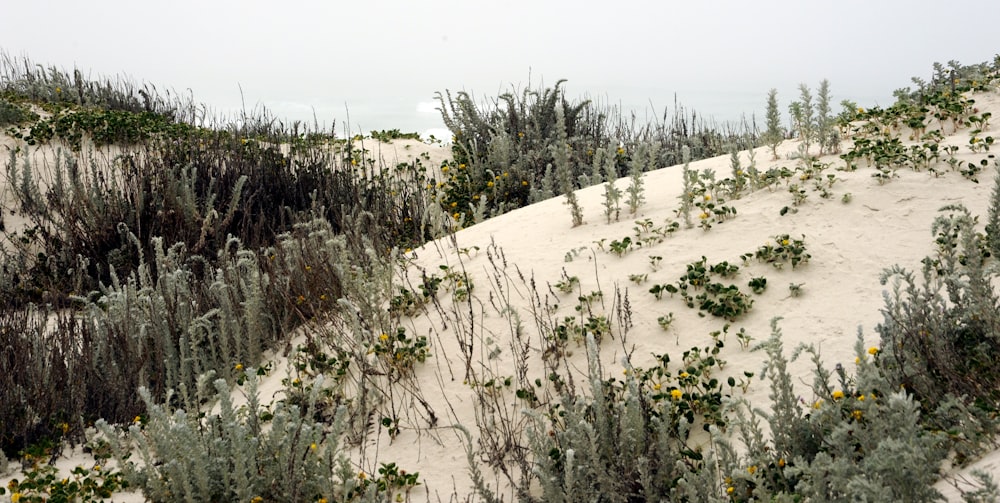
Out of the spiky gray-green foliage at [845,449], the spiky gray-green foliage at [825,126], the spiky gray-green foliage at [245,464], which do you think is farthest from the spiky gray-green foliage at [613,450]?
the spiky gray-green foliage at [825,126]

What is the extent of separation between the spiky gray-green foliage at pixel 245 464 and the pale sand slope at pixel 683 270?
0.28m

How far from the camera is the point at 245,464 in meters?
3.93

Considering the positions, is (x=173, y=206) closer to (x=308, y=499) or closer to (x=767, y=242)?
(x=308, y=499)

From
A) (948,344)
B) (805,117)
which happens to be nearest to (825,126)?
(805,117)

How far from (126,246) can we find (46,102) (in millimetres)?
6547

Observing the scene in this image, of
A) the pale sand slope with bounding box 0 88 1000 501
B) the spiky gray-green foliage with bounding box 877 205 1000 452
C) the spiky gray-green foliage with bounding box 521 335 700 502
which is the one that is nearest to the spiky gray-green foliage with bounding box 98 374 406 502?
the pale sand slope with bounding box 0 88 1000 501

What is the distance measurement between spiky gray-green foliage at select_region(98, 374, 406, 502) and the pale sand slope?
0.28 meters

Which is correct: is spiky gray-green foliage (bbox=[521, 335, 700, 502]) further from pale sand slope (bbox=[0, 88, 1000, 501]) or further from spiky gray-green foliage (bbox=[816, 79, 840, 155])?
spiky gray-green foliage (bbox=[816, 79, 840, 155])

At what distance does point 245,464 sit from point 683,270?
2.82 metres

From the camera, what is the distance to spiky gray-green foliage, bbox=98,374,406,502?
3787 millimetres

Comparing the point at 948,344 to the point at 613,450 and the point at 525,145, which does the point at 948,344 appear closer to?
the point at 613,450

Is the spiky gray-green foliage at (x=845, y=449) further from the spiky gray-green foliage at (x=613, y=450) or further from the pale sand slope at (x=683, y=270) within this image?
the pale sand slope at (x=683, y=270)

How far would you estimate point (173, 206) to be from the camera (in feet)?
27.8

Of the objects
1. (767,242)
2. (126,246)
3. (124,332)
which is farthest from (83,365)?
(767,242)
